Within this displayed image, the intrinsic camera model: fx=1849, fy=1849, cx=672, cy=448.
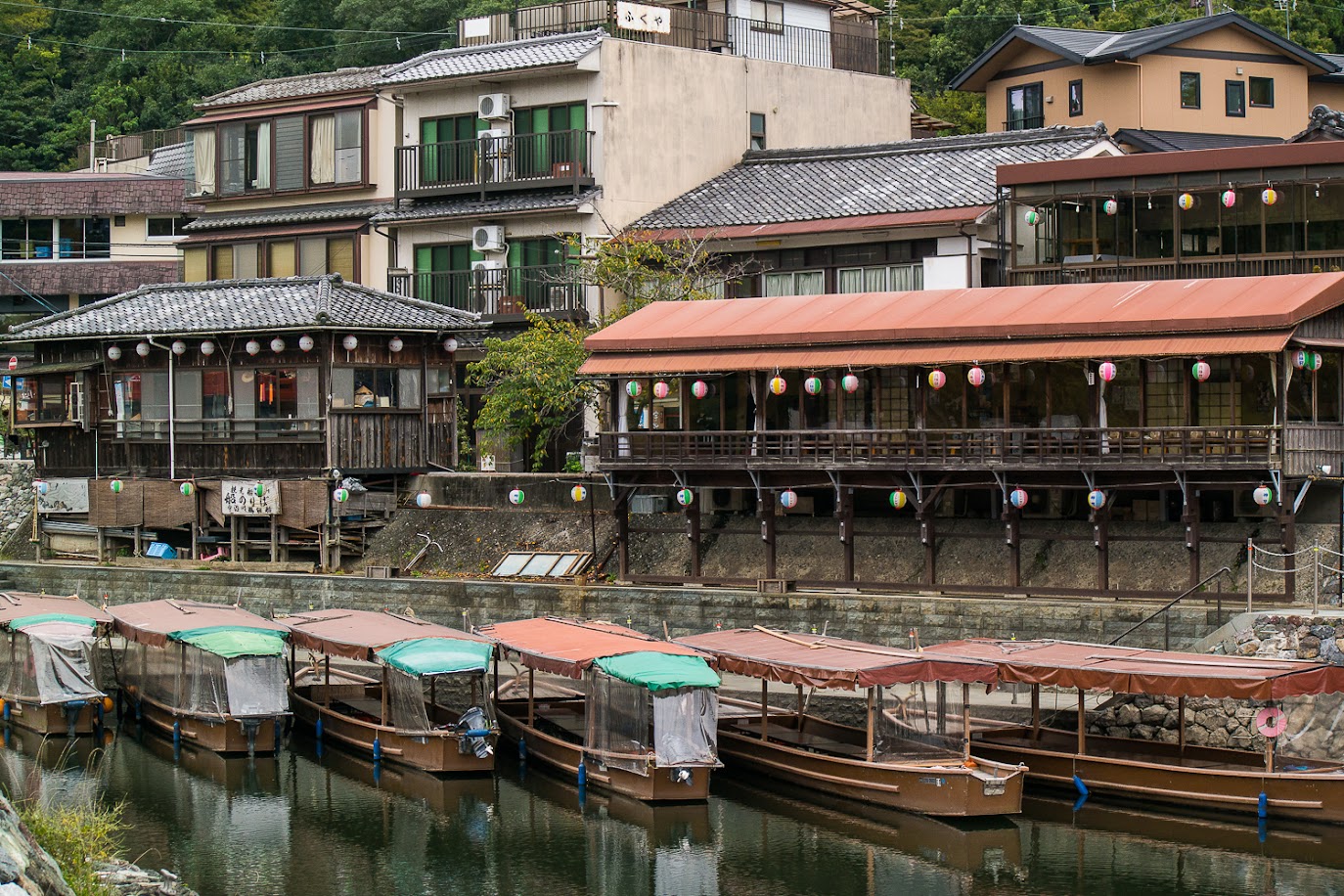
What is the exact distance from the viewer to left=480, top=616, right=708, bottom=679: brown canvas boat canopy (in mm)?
34875

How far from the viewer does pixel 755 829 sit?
105 ft

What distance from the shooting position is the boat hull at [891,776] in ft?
104

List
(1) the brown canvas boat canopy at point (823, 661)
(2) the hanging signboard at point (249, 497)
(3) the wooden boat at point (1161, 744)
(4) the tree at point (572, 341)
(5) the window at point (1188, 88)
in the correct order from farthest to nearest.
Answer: (5) the window at point (1188, 88), (2) the hanging signboard at point (249, 497), (4) the tree at point (572, 341), (1) the brown canvas boat canopy at point (823, 661), (3) the wooden boat at point (1161, 744)

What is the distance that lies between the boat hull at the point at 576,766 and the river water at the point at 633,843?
0.87 feet

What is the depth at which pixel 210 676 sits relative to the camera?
128 ft

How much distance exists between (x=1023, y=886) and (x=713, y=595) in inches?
573

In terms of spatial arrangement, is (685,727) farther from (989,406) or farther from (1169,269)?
(1169,269)

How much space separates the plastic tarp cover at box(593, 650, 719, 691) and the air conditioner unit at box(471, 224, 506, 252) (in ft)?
79.8

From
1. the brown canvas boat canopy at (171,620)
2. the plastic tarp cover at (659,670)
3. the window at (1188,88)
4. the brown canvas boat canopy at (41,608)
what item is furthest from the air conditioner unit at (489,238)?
the plastic tarp cover at (659,670)

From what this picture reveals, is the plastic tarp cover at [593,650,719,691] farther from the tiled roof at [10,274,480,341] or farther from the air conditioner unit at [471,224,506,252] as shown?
the air conditioner unit at [471,224,506,252]

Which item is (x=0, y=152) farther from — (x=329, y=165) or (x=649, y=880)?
(x=649, y=880)

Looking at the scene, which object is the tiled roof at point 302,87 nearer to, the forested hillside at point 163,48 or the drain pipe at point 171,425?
the drain pipe at point 171,425

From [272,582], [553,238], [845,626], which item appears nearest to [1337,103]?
[553,238]

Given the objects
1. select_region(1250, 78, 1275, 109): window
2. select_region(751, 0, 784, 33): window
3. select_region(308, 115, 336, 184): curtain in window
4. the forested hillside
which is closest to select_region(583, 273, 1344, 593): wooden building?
select_region(751, 0, 784, 33): window
